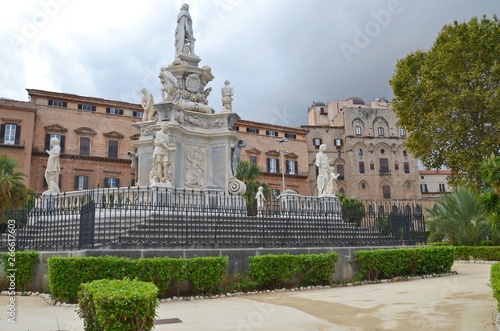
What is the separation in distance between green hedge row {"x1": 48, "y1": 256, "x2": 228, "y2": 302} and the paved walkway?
54 centimetres

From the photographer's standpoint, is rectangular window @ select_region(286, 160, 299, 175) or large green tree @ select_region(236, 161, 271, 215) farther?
rectangular window @ select_region(286, 160, 299, 175)

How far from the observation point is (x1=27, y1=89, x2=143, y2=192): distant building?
4375cm

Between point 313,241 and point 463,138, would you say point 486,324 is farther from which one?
point 463,138

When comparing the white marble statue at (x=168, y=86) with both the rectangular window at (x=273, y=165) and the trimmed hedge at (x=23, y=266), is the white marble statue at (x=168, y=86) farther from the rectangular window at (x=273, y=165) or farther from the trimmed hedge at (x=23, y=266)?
the rectangular window at (x=273, y=165)

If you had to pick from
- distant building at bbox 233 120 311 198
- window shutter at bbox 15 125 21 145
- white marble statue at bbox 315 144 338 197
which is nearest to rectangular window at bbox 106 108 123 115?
window shutter at bbox 15 125 21 145

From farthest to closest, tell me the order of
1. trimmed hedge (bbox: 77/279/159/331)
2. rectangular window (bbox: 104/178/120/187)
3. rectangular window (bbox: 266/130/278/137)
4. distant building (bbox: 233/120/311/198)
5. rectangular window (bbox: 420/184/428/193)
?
rectangular window (bbox: 420/184/428/193) → rectangular window (bbox: 266/130/278/137) → distant building (bbox: 233/120/311/198) → rectangular window (bbox: 104/178/120/187) → trimmed hedge (bbox: 77/279/159/331)

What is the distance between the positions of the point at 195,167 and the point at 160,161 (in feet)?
8.69

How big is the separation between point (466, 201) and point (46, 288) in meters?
25.3

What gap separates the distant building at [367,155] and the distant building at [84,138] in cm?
2590

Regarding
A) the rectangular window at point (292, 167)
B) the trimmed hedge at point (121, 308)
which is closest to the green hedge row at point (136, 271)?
the trimmed hedge at point (121, 308)

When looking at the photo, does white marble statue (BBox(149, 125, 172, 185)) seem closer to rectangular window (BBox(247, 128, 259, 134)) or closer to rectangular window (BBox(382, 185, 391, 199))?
rectangular window (BBox(247, 128, 259, 134))

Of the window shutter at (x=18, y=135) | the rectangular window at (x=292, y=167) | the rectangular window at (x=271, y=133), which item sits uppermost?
the rectangular window at (x=271, y=133)

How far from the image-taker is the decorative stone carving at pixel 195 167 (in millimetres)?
17984

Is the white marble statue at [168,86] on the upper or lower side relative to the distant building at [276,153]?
lower
